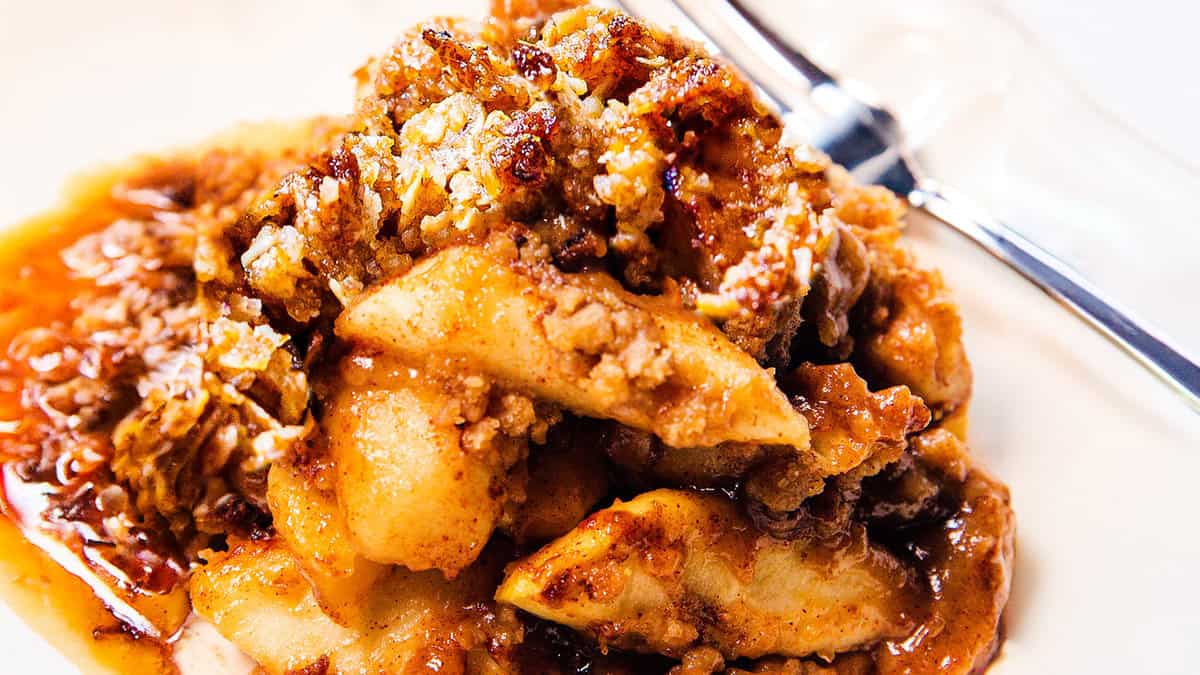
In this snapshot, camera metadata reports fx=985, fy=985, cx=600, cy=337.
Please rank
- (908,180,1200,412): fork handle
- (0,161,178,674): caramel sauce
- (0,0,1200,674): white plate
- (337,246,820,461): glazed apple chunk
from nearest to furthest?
(337,246,820,461): glazed apple chunk < (0,161,178,674): caramel sauce < (0,0,1200,674): white plate < (908,180,1200,412): fork handle

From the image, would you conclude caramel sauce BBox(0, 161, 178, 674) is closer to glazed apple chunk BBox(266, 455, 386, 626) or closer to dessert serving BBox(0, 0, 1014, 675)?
dessert serving BBox(0, 0, 1014, 675)

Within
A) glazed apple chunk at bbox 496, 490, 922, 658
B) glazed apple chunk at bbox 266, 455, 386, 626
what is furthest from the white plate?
glazed apple chunk at bbox 266, 455, 386, 626

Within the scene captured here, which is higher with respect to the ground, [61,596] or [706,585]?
[706,585]

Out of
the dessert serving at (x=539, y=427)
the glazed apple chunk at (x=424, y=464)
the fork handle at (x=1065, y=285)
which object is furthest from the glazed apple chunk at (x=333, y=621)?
the fork handle at (x=1065, y=285)

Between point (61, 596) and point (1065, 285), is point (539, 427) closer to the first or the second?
point (61, 596)

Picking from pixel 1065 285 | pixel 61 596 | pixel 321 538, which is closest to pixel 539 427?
pixel 321 538

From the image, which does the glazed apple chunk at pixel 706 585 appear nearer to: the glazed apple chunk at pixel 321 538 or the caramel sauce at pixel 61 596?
the glazed apple chunk at pixel 321 538

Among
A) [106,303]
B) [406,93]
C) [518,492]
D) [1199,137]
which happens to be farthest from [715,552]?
[1199,137]
